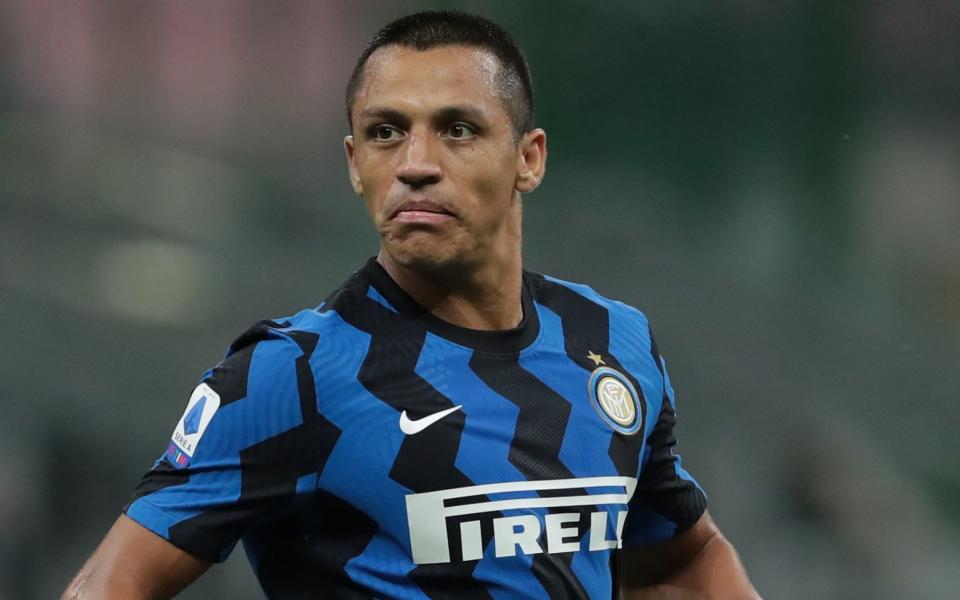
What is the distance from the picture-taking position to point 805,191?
21.4 ft

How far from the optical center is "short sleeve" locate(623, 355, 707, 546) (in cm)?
261

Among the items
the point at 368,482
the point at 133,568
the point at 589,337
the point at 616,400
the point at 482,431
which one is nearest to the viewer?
the point at 133,568

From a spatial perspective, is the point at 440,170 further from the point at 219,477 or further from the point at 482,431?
the point at 219,477

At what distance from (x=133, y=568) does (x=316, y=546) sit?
0.98 ft

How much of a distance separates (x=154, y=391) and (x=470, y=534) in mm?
3922

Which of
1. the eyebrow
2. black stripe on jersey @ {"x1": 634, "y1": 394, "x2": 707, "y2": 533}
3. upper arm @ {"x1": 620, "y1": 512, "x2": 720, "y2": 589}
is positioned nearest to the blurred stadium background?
upper arm @ {"x1": 620, "y1": 512, "x2": 720, "y2": 589}

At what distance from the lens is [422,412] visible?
222 cm

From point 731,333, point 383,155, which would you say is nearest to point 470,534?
point 383,155

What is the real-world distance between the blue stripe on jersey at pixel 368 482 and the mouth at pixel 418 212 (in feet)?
0.90

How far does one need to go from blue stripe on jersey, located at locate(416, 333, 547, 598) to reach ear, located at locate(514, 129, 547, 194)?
35cm

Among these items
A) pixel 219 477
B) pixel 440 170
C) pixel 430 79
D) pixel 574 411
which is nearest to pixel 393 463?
pixel 219 477

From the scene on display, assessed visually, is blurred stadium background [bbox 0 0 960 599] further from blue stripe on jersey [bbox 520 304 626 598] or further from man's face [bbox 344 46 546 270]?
man's face [bbox 344 46 546 270]

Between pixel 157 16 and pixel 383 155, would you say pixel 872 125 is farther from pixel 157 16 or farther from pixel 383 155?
pixel 383 155

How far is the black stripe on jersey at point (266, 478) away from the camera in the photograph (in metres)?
2.07
